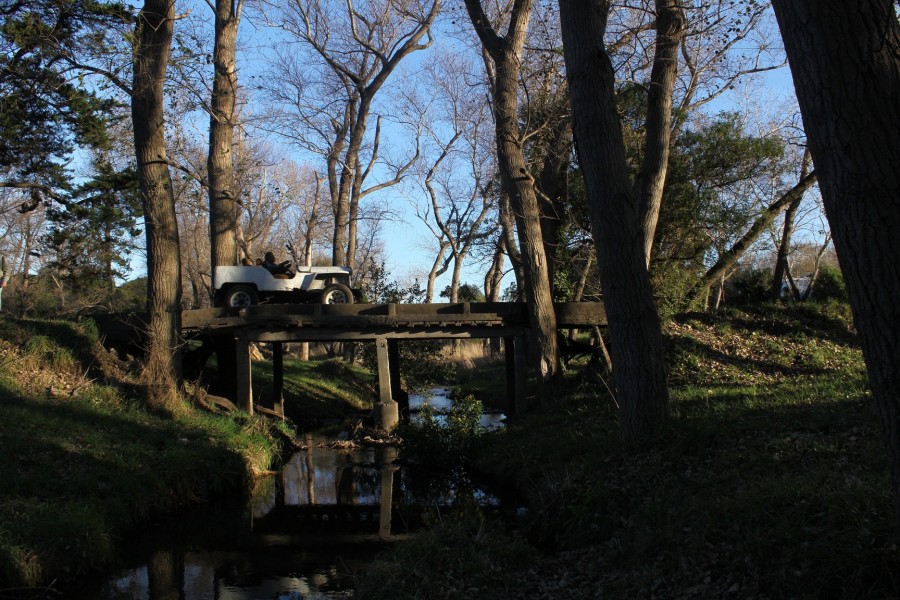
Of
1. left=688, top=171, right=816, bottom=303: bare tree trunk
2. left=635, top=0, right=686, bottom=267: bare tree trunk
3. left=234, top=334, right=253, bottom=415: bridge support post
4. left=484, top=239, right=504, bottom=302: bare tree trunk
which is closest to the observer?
left=635, top=0, right=686, bottom=267: bare tree trunk

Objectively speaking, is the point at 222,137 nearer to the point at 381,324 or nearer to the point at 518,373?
the point at 381,324

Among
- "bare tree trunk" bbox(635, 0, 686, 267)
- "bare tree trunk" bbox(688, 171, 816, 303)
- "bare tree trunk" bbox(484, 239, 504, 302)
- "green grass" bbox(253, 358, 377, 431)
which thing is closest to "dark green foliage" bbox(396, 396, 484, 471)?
"bare tree trunk" bbox(635, 0, 686, 267)

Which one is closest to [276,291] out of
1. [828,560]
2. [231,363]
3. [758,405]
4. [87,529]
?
[231,363]

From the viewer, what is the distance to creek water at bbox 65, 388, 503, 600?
801 centimetres

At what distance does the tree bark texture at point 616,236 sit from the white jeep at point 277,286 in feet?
26.8

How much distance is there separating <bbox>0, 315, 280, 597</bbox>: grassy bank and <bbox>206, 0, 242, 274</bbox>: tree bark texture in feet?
15.5

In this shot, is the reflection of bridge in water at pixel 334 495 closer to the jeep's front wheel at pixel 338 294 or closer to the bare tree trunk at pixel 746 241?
the jeep's front wheel at pixel 338 294

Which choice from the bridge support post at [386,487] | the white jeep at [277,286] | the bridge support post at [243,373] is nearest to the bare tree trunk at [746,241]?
the bridge support post at [386,487]

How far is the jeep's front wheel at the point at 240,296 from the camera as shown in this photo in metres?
16.7

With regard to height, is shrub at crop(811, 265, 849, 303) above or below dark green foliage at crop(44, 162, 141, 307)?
below

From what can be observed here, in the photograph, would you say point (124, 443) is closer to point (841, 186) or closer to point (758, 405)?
point (758, 405)

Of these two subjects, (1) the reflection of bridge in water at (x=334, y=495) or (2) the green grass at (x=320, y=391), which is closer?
(1) the reflection of bridge in water at (x=334, y=495)

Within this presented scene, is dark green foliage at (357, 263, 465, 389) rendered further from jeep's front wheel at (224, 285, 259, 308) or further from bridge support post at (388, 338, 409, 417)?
jeep's front wheel at (224, 285, 259, 308)

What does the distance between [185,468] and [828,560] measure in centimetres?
917
